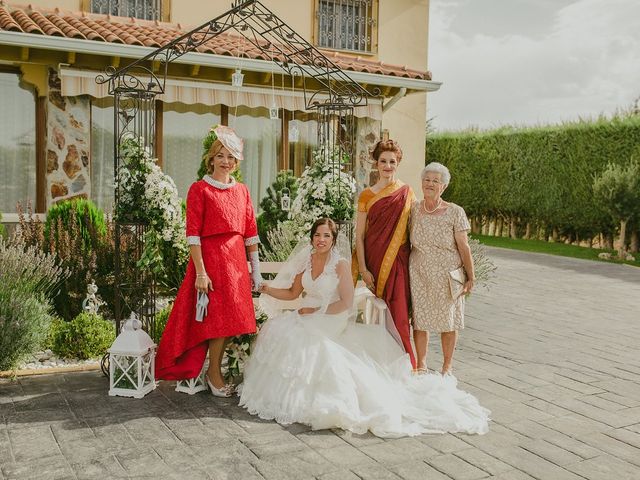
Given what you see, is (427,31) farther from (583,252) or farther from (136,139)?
(136,139)

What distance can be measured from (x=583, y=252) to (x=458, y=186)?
5.94m

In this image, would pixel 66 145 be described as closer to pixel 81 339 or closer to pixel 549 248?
pixel 81 339

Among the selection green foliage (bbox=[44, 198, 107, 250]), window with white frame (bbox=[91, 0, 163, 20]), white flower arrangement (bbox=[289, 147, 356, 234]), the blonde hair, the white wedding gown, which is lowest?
the white wedding gown

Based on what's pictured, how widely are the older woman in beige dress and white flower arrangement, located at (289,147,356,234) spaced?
2.47 feet

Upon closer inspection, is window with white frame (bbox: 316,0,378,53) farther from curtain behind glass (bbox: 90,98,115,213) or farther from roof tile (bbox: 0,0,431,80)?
curtain behind glass (bbox: 90,98,115,213)

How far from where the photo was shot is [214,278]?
513 cm

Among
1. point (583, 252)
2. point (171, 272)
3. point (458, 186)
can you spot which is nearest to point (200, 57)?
point (171, 272)

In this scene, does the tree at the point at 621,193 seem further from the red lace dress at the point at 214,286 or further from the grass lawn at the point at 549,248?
the red lace dress at the point at 214,286

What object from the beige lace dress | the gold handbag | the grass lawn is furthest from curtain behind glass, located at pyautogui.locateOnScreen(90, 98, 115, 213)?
the grass lawn

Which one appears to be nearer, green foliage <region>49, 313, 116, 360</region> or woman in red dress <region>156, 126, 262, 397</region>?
woman in red dress <region>156, 126, 262, 397</region>


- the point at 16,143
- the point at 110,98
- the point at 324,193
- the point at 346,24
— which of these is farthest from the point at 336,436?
the point at 346,24

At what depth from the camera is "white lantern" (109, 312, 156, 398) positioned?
5074 millimetres

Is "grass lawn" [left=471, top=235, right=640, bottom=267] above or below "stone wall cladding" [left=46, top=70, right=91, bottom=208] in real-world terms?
below

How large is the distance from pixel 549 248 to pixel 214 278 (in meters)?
14.0
